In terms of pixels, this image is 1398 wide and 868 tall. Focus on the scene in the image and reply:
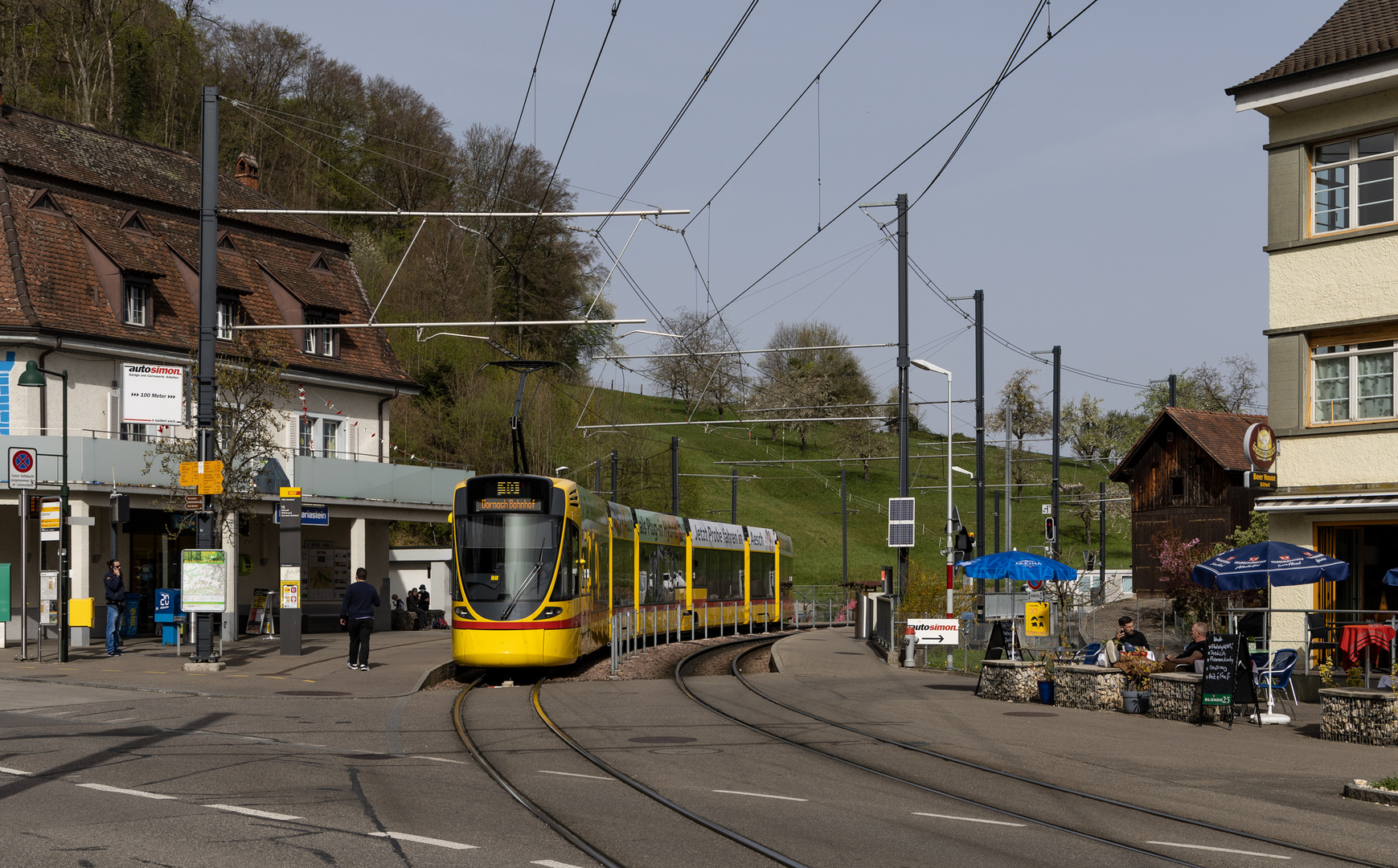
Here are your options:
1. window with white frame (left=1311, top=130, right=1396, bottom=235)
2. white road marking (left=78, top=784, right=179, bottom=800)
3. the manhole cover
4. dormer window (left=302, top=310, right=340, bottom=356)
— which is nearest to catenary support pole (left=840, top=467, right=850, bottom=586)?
dormer window (left=302, top=310, right=340, bottom=356)

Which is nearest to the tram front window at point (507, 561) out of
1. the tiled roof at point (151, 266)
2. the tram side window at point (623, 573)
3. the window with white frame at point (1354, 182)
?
the tram side window at point (623, 573)

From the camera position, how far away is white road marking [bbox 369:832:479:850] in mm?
8375

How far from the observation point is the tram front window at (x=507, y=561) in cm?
2175

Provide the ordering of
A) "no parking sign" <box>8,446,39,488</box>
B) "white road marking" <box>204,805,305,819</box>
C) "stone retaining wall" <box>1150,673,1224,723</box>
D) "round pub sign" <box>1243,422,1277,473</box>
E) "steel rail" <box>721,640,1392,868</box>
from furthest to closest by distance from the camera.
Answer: "no parking sign" <box>8,446,39,488</box> < "round pub sign" <box>1243,422,1277,473</box> < "stone retaining wall" <box>1150,673,1224,723</box> < "white road marking" <box>204,805,305,819</box> < "steel rail" <box>721,640,1392,868</box>

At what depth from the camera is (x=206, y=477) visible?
2216cm

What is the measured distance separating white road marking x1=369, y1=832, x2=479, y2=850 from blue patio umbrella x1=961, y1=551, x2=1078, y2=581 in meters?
18.0

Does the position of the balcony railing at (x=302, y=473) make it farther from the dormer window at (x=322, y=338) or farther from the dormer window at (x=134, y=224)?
the dormer window at (x=134, y=224)

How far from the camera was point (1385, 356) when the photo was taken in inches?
878

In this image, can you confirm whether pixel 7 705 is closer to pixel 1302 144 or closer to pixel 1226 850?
pixel 1226 850

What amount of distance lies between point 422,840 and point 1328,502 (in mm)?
18089

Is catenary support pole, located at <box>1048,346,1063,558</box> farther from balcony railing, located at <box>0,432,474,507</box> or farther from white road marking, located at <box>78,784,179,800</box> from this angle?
white road marking, located at <box>78,784,179,800</box>

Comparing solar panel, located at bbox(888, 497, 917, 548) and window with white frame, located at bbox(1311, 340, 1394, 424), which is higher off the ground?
window with white frame, located at bbox(1311, 340, 1394, 424)

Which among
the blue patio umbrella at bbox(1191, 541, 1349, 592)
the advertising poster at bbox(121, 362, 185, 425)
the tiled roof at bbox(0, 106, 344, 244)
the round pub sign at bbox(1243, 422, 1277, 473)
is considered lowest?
the blue patio umbrella at bbox(1191, 541, 1349, 592)

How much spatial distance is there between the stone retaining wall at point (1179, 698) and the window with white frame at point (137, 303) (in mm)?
26858
